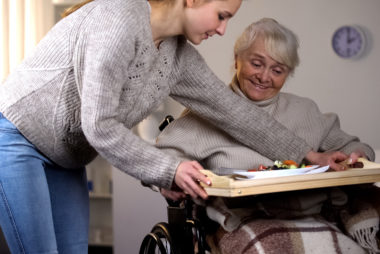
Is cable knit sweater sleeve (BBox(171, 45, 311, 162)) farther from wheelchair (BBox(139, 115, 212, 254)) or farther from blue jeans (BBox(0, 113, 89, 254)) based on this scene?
blue jeans (BBox(0, 113, 89, 254))

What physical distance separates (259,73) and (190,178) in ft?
2.84

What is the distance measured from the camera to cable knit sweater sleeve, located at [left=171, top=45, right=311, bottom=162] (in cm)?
167

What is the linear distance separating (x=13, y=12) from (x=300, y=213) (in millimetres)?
2060

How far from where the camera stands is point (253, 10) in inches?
137

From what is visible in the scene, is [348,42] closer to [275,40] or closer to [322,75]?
[322,75]

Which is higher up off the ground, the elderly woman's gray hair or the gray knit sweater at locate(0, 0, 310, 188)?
the elderly woman's gray hair

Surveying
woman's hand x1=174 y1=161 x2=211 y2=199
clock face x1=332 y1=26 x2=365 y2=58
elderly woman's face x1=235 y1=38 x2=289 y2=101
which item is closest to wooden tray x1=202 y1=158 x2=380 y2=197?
woman's hand x1=174 y1=161 x2=211 y2=199

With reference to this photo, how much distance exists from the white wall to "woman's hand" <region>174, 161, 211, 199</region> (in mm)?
1906

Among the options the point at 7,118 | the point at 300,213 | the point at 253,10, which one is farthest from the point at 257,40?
the point at 253,10

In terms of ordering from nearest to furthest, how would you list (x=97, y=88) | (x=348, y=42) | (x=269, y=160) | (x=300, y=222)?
1. (x=97, y=88)
2. (x=300, y=222)
3. (x=269, y=160)
4. (x=348, y=42)

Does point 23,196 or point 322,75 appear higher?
point 322,75

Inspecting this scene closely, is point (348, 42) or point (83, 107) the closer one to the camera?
point (83, 107)

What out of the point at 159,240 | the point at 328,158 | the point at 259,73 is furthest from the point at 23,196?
the point at 259,73

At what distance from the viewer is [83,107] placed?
122 cm
